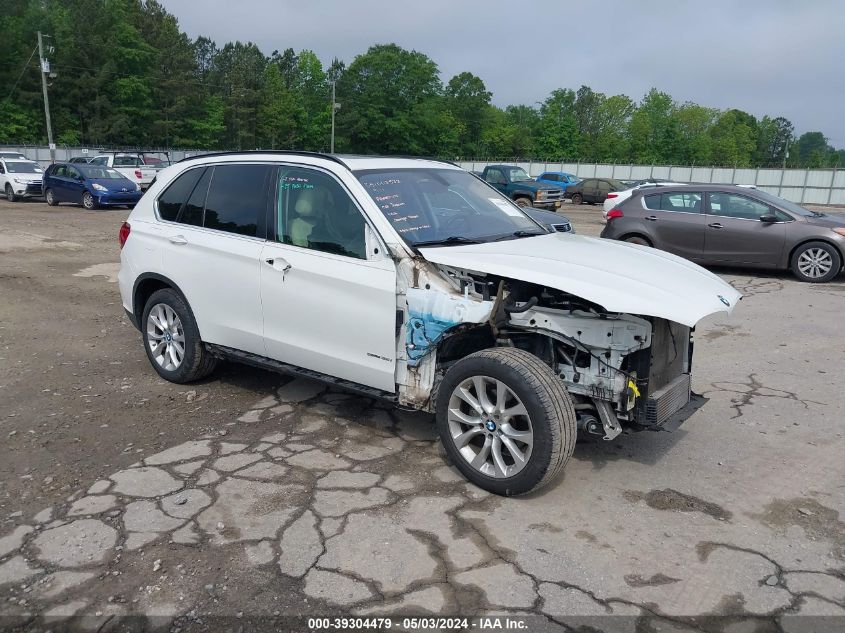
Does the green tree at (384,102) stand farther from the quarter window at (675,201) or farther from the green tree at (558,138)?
the quarter window at (675,201)

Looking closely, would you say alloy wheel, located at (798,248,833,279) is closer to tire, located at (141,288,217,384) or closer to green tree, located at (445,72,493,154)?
tire, located at (141,288,217,384)

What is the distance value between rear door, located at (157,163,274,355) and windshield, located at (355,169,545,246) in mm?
954

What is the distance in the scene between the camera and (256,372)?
20.0ft

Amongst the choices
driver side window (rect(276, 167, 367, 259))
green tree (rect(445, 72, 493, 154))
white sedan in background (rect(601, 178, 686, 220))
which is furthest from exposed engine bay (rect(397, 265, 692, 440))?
green tree (rect(445, 72, 493, 154))

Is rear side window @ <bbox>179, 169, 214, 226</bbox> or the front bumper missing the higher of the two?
rear side window @ <bbox>179, 169, 214, 226</bbox>

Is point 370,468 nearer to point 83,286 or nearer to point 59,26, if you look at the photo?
point 83,286

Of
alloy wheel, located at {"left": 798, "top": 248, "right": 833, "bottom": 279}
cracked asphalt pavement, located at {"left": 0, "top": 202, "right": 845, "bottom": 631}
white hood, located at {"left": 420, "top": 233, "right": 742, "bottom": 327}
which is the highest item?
white hood, located at {"left": 420, "top": 233, "right": 742, "bottom": 327}

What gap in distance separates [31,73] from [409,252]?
68293 mm

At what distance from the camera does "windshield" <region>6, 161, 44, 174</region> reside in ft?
85.1

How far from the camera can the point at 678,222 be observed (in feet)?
38.8

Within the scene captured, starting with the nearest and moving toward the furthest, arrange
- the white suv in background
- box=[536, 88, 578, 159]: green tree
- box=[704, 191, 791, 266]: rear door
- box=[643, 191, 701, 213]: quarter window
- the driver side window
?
the driver side window < box=[704, 191, 791, 266]: rear door < box=[643, 191, 701, 213]: quarter window < the white suv in background < box=[536, 88, 578, 159]: green tree

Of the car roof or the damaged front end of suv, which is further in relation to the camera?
the car roof

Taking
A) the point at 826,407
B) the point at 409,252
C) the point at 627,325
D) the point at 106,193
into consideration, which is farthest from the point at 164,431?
the point at 106,193

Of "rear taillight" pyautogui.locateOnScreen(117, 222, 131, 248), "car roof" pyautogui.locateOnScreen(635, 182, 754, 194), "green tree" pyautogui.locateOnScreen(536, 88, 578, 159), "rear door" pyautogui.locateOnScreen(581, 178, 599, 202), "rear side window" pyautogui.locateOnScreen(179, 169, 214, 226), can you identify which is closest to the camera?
"rear side window" pyautogui.locateOnScreen(179, 169, 214, 226)
